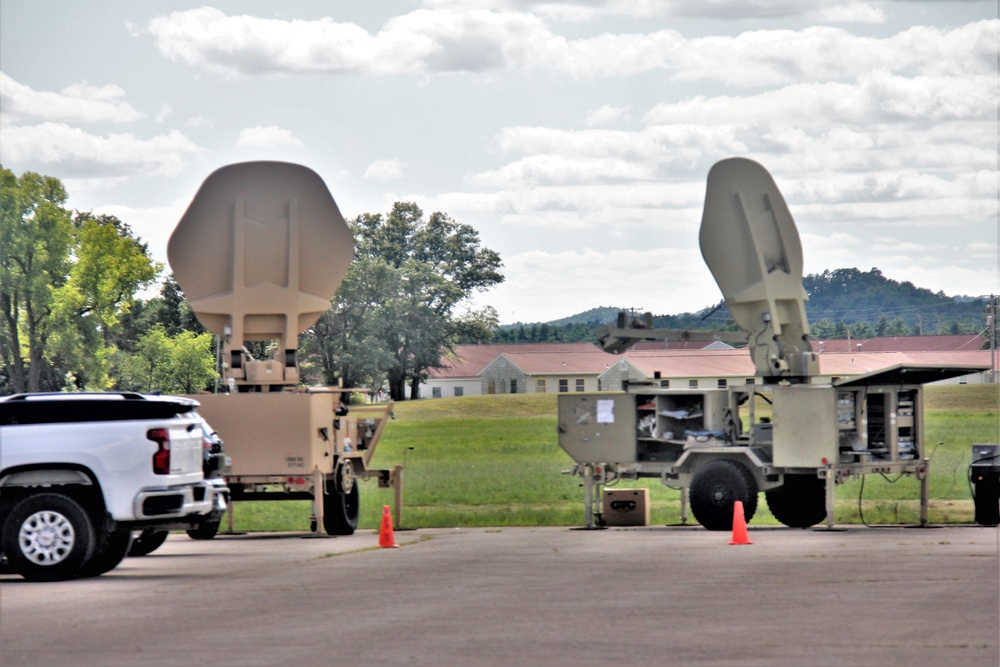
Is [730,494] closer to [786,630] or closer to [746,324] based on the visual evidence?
[746,324]

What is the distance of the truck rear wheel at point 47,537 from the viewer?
17.4 m

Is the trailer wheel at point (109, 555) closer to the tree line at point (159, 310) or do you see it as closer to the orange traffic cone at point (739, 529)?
the orange traffic cone at point (739, 529)

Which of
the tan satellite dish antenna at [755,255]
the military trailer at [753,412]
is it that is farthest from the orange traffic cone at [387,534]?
the tan satellite dish antenna at [755,255]

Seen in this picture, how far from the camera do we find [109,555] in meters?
18.5

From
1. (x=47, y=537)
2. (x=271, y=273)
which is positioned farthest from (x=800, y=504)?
(x=47, y=537)

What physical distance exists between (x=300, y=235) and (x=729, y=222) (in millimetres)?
6808

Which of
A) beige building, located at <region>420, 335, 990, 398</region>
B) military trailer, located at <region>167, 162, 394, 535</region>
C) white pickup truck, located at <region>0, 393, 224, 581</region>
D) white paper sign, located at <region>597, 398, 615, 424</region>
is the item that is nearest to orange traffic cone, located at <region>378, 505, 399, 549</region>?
military trailer, located at <region>167, 162, 394, 535</region>

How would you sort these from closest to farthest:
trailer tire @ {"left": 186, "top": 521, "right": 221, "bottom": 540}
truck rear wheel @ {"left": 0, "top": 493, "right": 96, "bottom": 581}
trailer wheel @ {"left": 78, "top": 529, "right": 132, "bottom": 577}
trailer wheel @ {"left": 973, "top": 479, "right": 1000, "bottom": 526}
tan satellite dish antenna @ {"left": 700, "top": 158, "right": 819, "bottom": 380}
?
→ truck rear wheel @ {"left": 0, "top": 493, "right": 96, "bottom": 581}
trailer wheel @ {"left": 78, "top": 529, "right": 132, "bottom": 577}
trailer tire @ {"left": 186, "top": 521, "right": 221, "bottom": 540}
trailer wheel @ {"left": 973, "top": 479, "right": 1000, "bottom": 526}
tan satellite dish antenna @ {"left": 700, "top": 158, "right": 819, "bottom": 380}

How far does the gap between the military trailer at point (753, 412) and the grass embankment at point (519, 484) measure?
210cm

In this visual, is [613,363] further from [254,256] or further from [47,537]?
[47,537]

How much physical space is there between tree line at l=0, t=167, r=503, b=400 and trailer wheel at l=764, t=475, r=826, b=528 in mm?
36270

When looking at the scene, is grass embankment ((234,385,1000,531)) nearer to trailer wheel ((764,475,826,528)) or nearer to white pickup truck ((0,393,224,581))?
trailer wheel ((764,475,826,528))

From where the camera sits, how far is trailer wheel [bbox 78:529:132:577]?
18.3 metres

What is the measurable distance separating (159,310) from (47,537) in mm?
92877
